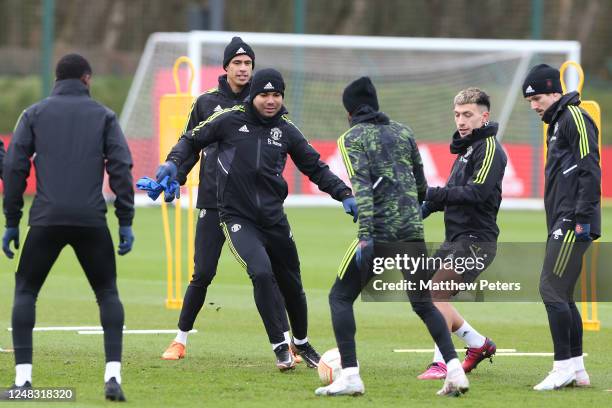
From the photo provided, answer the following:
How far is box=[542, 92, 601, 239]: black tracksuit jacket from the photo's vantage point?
8492 millimetres

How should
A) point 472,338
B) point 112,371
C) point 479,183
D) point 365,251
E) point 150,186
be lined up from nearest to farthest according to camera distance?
point 112,371
point 365,251
point 150,186
point 479,183
point 472,338

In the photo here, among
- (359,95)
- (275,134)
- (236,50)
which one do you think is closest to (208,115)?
(236,50)

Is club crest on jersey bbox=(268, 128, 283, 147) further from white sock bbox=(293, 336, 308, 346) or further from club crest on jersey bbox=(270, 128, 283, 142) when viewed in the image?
white sock bbox=(293, 336, 308, 346)

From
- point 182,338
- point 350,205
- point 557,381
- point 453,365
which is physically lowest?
point 182,338

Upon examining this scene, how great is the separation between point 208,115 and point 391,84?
19332 millimetres

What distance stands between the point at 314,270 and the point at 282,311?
7.23 metres

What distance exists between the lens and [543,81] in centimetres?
877

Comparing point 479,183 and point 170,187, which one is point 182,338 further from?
point 479,183

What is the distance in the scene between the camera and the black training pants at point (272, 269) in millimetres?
9125

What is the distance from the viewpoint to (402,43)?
27.8 m

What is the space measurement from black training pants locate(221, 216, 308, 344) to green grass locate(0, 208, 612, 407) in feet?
1.22

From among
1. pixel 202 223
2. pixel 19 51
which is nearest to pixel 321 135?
pixel 19 51

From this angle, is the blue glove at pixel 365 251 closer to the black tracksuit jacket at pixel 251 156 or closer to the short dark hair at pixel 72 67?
the black tracksuit jacket at pixel 251 156

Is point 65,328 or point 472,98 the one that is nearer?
point 472,98
